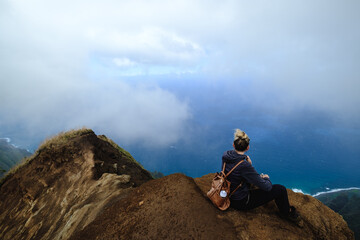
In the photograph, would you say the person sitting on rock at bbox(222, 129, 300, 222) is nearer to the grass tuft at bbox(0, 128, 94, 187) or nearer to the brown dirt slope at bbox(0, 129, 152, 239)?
the brown dirt slope at bbox(0, 129, 152, 239)

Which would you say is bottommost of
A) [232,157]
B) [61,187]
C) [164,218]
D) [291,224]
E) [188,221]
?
[61,187]

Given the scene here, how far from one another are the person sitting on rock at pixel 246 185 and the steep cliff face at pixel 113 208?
442mm

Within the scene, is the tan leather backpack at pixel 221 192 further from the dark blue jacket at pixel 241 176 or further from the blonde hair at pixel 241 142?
the blonde hair at pixel 241 142

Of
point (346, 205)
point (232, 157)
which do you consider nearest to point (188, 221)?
point (232, 157)

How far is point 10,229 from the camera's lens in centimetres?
958

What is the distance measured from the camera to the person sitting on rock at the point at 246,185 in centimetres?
479

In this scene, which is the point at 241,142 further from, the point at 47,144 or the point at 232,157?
the point at 47,144

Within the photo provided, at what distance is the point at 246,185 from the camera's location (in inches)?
206

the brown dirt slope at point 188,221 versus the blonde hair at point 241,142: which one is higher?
the blonde hair at point 241,142

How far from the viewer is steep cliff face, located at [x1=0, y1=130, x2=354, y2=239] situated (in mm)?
5016

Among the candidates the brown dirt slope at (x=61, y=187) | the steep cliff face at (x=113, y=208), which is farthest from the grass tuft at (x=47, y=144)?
the steep cliff face at (x=113, y=208)

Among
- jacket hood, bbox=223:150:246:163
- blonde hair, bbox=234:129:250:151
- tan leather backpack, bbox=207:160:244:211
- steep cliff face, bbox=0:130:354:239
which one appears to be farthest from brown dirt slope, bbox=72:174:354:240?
blonde hair, bbox=234:129:250:151

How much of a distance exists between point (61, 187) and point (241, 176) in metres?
11.1

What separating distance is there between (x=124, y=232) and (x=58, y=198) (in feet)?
24.7
